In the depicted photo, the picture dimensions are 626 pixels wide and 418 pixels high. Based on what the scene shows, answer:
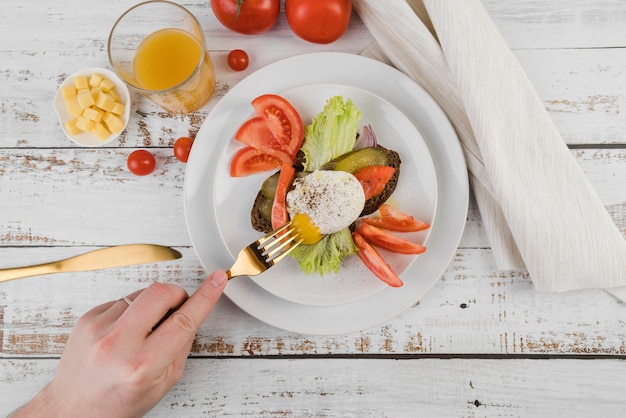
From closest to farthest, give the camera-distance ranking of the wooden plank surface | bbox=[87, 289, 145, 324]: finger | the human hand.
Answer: the human hand, bbox=[87, 289, 145, 324]: finger, the wooden plank surface

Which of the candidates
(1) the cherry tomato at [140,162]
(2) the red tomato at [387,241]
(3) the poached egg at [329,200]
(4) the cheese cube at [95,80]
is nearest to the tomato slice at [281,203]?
(3) the poached egg at [329,200]

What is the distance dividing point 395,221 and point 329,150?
30 centimetres

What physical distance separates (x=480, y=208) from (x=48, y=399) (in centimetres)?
145

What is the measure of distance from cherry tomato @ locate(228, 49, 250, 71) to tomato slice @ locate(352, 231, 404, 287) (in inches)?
27.1

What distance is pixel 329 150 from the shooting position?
1711 millimetres

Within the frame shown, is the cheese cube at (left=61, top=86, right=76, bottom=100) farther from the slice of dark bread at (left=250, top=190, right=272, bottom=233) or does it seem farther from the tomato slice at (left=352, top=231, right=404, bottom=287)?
the tomato slice at (left=352, top=231, right=404, bottom=287)

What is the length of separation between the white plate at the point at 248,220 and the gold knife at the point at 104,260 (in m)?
0.17

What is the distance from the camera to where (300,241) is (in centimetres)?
164

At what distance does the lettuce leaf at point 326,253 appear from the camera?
166 cm

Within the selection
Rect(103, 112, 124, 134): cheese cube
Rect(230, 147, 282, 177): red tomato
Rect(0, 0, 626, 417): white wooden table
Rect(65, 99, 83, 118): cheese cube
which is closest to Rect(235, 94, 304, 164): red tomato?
Rect(230, 147, 282, 177): red tomato

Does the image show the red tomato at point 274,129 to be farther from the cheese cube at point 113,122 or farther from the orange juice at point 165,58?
the cheese cube at point 113,122

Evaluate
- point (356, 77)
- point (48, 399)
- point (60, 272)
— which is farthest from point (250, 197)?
point (48, 399)

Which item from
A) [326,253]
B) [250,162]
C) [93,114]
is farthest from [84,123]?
[326,253]

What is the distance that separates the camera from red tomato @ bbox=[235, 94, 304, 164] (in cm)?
170
